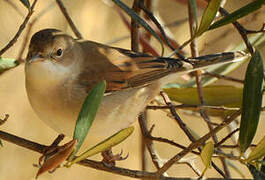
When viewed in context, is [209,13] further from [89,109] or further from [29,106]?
[29,106]

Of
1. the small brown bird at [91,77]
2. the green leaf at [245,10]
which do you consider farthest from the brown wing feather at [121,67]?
the green leaf at [245,10]

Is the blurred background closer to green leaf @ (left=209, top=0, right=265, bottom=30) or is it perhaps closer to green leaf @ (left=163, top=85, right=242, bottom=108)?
green leaf @ (left=163, top=85, right=242, bottom=108)

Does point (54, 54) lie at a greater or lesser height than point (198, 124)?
lesser

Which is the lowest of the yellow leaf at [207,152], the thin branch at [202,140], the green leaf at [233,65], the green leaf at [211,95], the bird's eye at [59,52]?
the yellow leaf at [207,152]

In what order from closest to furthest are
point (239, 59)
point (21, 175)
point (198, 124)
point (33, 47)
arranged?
point (33, 47) < point (239, 59) < point (21, 175) < point (198, 124)

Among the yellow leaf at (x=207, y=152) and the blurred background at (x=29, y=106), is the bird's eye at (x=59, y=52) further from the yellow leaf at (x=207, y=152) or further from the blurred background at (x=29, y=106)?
the blurred background at (x=29, y=106)

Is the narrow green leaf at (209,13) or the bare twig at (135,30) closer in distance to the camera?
the narrow green leaf at (209,13)

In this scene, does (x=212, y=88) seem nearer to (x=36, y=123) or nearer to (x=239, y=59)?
(x=239, y=59)

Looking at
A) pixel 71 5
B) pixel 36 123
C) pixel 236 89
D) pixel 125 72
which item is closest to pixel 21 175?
pixel 36 123

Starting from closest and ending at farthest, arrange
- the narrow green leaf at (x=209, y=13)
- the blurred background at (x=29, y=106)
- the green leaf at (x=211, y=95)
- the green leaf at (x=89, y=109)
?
the green leaf at (x=89, y=109), the narrow green leaf at (x=209, y=13), the green leaf at (x=211, y=95), the blurred background at (x=29, y=106)
